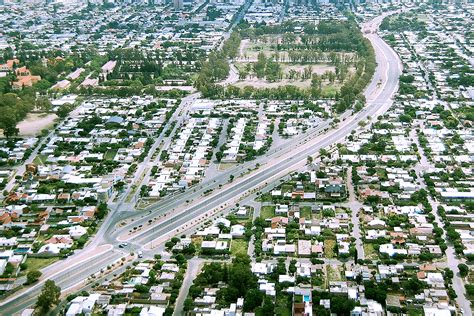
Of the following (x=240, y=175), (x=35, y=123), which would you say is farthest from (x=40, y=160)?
(x=240, y=175)

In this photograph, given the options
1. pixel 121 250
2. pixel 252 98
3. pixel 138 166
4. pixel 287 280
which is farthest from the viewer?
pixel 252 98

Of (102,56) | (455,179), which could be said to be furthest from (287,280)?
(102,56)

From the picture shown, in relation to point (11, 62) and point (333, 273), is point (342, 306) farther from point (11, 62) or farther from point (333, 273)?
point (11, 62)

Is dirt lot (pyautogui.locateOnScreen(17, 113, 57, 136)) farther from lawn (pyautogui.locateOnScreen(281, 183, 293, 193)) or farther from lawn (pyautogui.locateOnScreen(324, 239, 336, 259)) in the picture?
lawn (pyautogui.locateOnScreen(324, 239, 336, 259))

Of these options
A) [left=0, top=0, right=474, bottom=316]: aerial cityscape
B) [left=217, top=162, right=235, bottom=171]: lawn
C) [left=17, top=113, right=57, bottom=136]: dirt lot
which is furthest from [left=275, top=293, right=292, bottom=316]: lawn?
[left=17, top=113, right=57, bottom=136]: dirt lot

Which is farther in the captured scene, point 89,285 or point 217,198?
point 217,198

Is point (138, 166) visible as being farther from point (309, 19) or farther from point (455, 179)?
point (309, 19)
